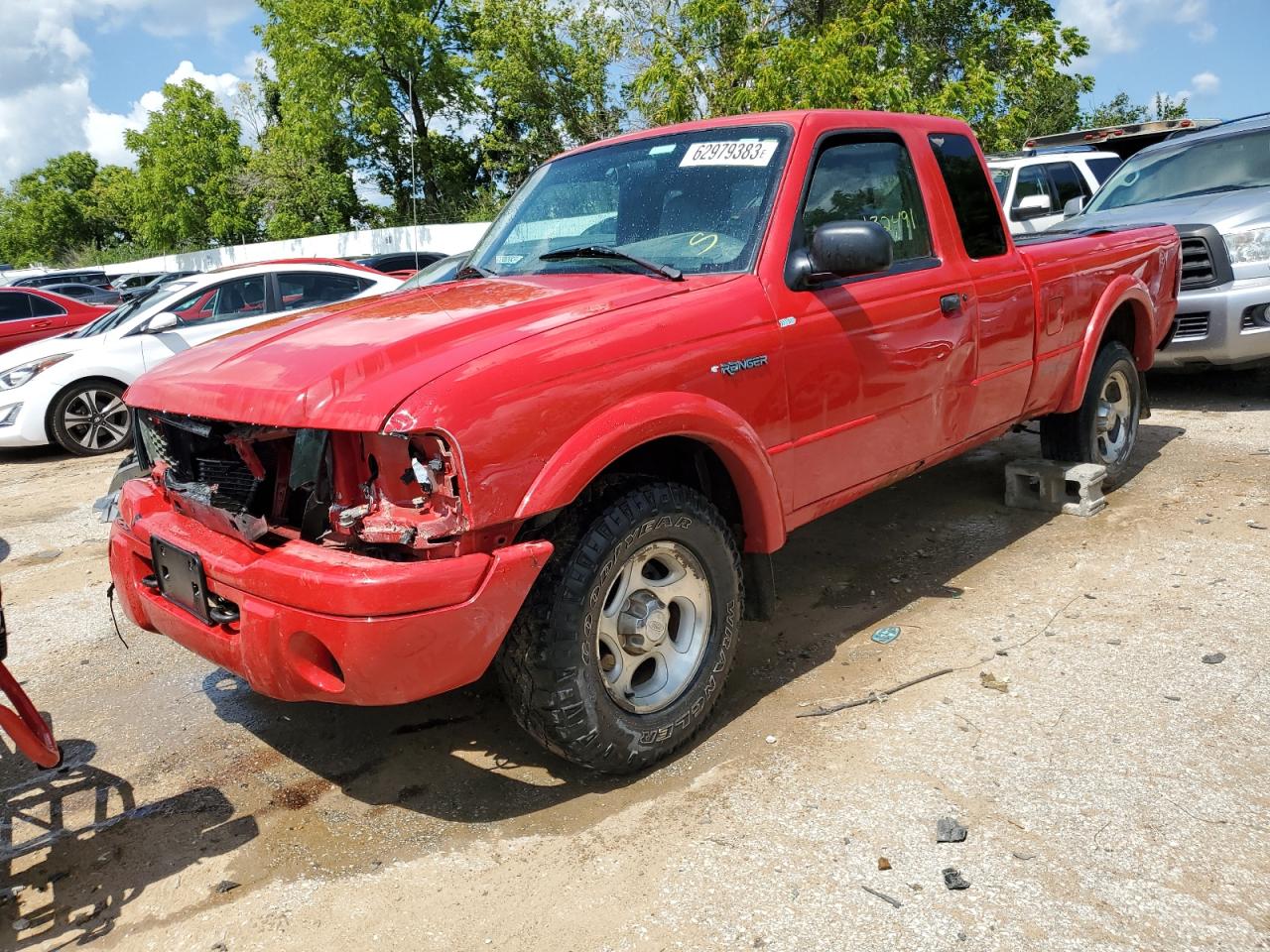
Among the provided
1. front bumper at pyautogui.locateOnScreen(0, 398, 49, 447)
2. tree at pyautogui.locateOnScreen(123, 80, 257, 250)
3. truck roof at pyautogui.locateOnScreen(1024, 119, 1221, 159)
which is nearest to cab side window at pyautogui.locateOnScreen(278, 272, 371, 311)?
front bumper at pyautogui.locateOnScreen(0, 398, 49, 447)

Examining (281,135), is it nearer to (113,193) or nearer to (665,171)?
(113,193)

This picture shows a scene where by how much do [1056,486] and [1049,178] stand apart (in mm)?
7736

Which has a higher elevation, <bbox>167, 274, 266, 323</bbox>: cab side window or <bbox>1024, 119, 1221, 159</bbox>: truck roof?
<bbox>1024, 119, 1221, 159</bbox>: truck roof

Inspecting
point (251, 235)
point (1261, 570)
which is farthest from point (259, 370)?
point (251, 235)

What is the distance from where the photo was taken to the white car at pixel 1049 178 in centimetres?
1121

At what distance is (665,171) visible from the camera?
12.4 feet

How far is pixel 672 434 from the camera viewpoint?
297 cm

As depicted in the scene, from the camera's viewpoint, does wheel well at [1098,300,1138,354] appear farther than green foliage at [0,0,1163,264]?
No

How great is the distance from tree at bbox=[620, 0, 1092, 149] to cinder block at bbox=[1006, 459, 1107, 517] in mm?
10750

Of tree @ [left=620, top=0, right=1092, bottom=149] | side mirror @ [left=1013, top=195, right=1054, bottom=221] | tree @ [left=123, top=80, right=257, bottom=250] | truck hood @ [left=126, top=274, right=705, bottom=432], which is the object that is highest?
tree @ [left=123, top=80, right=257, bottom=250]

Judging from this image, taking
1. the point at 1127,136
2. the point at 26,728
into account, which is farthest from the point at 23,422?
the point at 1127,136

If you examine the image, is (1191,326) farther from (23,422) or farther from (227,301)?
(23,422)

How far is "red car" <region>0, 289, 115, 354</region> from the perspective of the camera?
12539 mm

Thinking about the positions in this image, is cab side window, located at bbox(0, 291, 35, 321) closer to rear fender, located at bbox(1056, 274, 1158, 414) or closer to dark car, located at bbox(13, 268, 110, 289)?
rear fender, located at bbox(1056, 274, 1158, 414)
